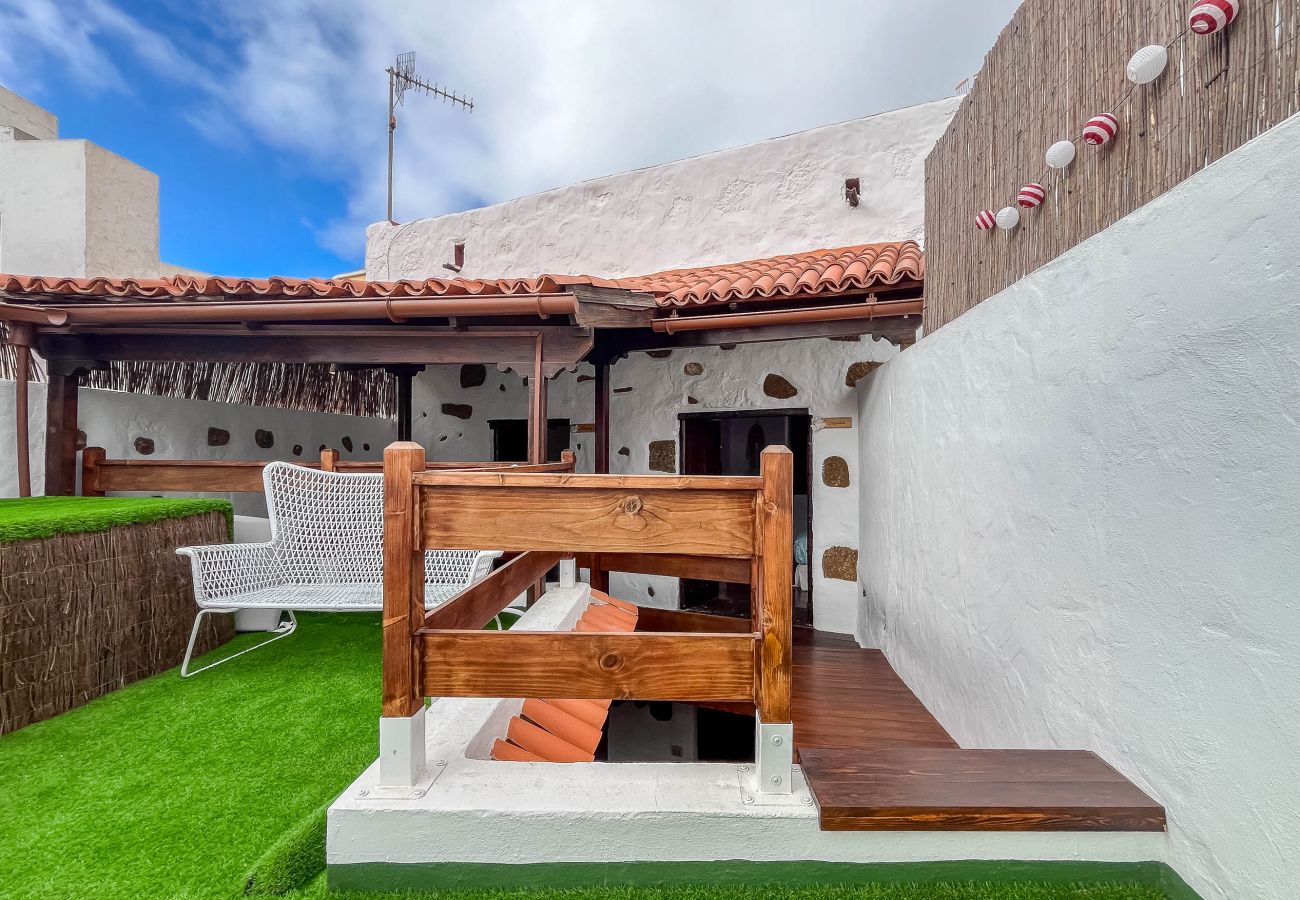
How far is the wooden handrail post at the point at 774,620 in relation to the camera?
1146mm

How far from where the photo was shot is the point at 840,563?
13.0 feet

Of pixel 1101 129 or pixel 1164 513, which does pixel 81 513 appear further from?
pixel 1101 129

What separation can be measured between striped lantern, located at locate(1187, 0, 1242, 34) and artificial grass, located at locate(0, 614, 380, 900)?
2.61m

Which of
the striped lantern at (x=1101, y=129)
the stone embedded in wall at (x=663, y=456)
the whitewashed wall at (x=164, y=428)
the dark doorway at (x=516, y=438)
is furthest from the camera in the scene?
the dark doorway at (x=516, y=438)

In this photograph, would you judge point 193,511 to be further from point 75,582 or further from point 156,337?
point 156,337

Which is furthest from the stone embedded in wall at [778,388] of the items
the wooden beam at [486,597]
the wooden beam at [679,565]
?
the wooden beam at [486,597]

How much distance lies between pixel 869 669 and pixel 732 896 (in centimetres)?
217

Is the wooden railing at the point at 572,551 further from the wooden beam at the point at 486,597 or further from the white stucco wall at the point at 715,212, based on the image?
the white stucco wall at the point at 715,212

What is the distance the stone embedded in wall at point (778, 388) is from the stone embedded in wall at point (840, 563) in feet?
3.68

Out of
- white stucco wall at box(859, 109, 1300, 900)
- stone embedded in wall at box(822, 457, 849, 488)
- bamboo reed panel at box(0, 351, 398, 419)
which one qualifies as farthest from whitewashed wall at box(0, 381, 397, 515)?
white stucco wall at box(859, 109, 1300, 900)

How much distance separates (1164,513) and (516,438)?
5.43 metres

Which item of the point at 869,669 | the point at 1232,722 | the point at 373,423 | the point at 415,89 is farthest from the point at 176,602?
the point at 415,89

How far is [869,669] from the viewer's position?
9.93 ft

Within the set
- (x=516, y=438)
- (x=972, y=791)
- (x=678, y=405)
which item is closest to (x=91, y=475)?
(x=516, y=438)
